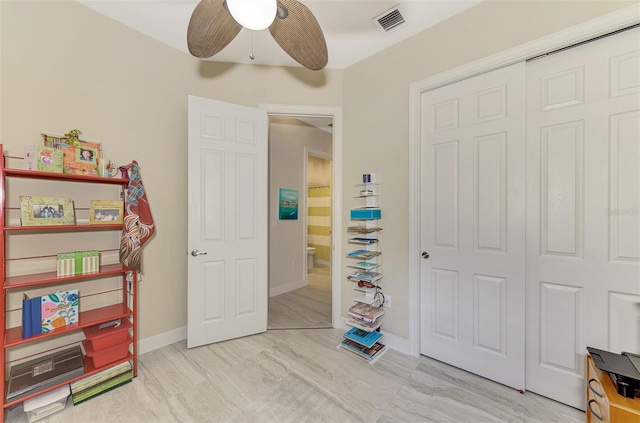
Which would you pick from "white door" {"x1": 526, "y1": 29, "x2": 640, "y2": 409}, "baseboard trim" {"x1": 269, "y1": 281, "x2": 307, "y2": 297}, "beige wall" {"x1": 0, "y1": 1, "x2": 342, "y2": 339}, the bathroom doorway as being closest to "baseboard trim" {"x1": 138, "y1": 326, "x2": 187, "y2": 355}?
"beige wall" {"x1": 0, "y1": 1, "x2": 342, "y2": 339}

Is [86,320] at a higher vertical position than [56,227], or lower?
lower

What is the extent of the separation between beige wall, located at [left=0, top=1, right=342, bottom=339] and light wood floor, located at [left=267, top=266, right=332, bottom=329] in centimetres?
101

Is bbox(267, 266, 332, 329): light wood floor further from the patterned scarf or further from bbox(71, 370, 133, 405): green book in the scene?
the patterned scarf

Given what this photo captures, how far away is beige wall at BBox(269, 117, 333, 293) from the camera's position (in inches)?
147

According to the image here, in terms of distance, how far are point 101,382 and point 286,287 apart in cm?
240

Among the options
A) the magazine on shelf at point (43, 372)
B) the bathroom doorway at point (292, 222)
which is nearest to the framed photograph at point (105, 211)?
the magazine on shelf at point (43, 372)

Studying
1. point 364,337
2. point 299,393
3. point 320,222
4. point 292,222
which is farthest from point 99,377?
point 320,222

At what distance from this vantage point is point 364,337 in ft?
7.16

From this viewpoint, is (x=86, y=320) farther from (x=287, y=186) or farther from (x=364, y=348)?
(x=287, y=186)

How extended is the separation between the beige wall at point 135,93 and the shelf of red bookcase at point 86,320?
305 mm

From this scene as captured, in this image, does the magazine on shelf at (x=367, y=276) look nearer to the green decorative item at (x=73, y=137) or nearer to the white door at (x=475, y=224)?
the white door at (x=475, y=224)

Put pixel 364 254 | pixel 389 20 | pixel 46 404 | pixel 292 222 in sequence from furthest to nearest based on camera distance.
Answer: pixel 292 222 → pixel 364 254 → pixel 389 20 → pixel 46 404

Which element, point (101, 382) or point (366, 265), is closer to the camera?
point (101, 382)

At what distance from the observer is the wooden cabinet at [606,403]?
1026 millimetres
